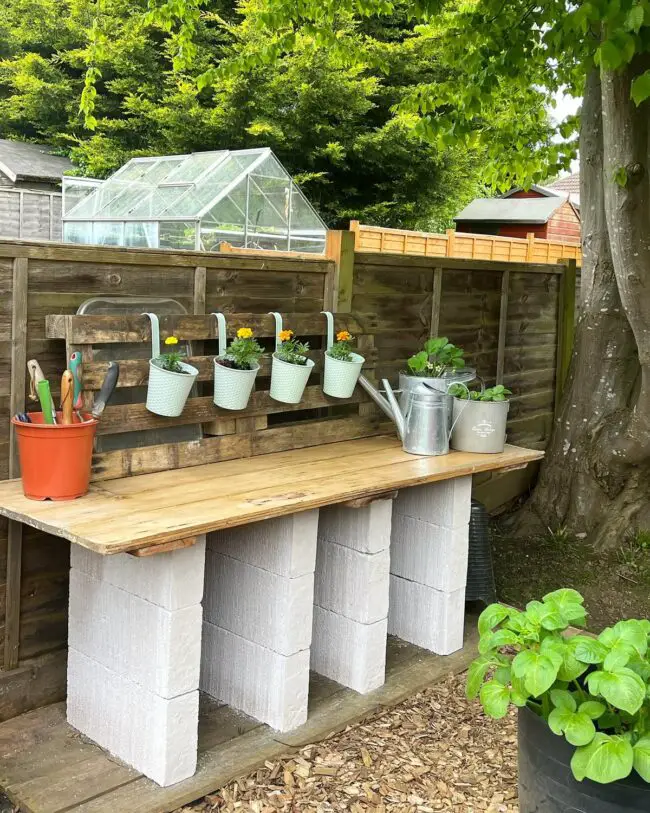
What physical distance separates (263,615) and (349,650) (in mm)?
505

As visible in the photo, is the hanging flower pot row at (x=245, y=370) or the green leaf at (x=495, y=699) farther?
the hanging flower pot row at (x=245, y=370)

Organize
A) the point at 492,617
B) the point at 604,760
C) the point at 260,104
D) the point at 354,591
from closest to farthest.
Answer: the point at 604,760 → the point at 492,617 → the point at 354,591 → the point at 260,104

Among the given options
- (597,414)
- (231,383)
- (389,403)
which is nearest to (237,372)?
(231,383)

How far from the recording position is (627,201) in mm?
3945

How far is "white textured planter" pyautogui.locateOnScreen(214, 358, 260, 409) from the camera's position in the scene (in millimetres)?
3180

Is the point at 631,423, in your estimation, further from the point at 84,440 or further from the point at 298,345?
the point at 84,440

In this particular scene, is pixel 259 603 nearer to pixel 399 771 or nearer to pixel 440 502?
pixel 399 771

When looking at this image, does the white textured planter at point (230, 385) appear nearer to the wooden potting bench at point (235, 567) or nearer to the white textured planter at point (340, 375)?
the wooden potting bench at point (235, 567)

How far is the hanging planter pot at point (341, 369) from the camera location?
11.8 ft

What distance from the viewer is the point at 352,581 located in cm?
330

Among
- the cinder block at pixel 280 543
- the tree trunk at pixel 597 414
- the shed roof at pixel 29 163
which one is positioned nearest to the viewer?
the cinder block at pixel 280 543

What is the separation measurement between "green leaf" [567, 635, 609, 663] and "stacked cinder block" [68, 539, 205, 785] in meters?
1.12

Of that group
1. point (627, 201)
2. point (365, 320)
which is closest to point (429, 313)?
point (365, 320)

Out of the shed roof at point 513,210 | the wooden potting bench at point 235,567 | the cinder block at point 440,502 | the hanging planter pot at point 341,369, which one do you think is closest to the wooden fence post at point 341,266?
the hanging planter pot at point 341,369
